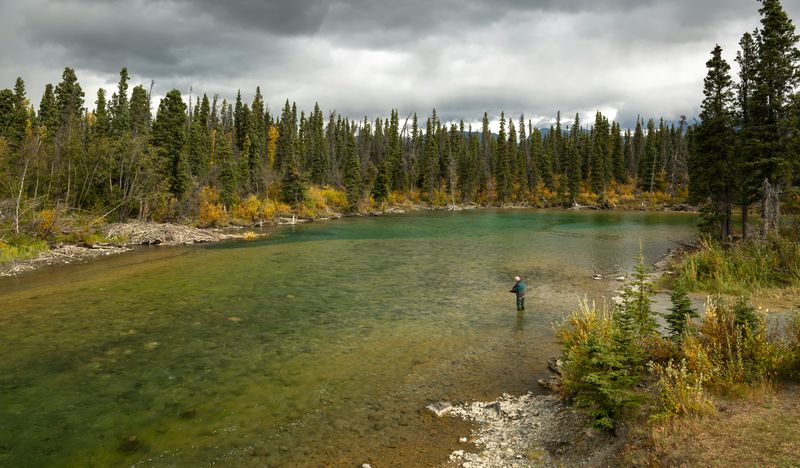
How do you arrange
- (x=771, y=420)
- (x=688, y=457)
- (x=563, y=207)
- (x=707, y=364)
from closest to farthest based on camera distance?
(x=688, y=457) < (x=771, y=420) < (x=707, y=364) < (x=563, y=207)

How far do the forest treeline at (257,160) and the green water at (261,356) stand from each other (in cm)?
2052

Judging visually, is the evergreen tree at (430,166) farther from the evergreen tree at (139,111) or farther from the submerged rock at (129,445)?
the submerged rock at (129,445)

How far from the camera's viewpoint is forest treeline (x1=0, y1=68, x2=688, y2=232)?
1889 inches

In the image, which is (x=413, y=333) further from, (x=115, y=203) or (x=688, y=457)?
(x=115, y=203)

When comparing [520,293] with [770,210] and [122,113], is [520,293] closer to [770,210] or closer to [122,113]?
[770,210]

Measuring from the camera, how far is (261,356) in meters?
15.2

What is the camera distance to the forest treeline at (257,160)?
157ft

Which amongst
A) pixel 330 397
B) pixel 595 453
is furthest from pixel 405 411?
pixel 595 453

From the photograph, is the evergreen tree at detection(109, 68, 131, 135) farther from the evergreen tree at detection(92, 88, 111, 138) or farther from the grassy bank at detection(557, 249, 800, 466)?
the grassy bank at detection(557, 249, 800, 466)

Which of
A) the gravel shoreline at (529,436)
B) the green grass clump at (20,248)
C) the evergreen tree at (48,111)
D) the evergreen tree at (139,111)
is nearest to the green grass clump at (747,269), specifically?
the gravel shoreline at (529,436)

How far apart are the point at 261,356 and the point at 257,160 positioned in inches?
2931

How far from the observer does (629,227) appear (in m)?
63.8

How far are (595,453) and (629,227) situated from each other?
63.5 metres

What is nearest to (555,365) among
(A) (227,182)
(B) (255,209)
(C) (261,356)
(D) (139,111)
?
(C) (261,356)
